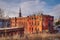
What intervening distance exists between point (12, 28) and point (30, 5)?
853mm

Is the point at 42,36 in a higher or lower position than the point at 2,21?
lower

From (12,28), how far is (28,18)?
25.9 inches

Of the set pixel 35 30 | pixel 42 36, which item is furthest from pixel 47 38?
pixel 35 30

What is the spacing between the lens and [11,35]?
172 inches

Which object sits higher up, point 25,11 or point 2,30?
point 25,11

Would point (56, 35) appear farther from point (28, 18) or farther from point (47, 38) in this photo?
point (28, 18)

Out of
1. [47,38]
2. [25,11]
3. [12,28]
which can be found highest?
[25,11]

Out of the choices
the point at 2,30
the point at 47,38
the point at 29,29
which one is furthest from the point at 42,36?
the point at 2,30

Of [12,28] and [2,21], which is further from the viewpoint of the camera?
[2,21]

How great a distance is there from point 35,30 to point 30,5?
0.76 metres

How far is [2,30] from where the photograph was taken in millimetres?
4324

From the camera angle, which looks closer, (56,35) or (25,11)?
(25,11)

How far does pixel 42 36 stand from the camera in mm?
4430

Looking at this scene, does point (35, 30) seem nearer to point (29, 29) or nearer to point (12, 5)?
point (29, 29)
